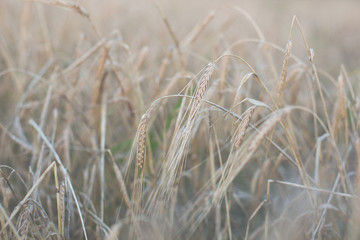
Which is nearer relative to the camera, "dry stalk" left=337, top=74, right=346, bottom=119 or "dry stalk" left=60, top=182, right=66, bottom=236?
"dry stalk" left=60, top=182, right=66, bottom=236

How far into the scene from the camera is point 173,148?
2.43ft

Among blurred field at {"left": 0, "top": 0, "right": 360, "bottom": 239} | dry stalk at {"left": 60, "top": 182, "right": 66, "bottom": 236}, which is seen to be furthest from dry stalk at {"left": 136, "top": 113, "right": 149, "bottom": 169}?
dry stalk at {"left": 60, "top": 182, "right": 66, "bottom": 236}

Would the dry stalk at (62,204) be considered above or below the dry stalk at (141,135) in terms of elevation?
below

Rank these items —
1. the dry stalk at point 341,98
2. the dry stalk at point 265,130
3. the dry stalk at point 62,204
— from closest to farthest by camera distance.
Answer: the dry stalk at point 265,130 → the dry stalk at point 62,204 → the dry stalk at point 341,98

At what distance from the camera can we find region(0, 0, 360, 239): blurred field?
76 cm

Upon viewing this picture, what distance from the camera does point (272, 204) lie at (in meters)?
1.12

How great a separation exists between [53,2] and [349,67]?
2.33 metres

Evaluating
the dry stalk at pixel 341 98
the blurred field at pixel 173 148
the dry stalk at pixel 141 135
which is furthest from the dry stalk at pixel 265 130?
the dry stalk at pixel 341 98

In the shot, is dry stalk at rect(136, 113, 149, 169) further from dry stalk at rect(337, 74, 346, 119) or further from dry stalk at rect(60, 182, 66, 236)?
dry stalk at rect(337, 74, 346, 119)

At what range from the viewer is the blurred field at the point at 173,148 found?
76 cm

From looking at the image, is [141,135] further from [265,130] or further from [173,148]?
[265,130]

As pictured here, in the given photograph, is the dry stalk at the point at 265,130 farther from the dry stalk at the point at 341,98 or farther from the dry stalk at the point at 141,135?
the dry stalk at the point at 341,98

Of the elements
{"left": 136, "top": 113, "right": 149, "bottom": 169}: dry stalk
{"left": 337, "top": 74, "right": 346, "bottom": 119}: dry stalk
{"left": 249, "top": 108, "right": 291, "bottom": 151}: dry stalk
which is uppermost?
{"left": 136, "top": 113, "right": 149, "bottom": 169}: dry stalk

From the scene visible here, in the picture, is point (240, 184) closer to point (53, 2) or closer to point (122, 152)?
point (122, 152)
